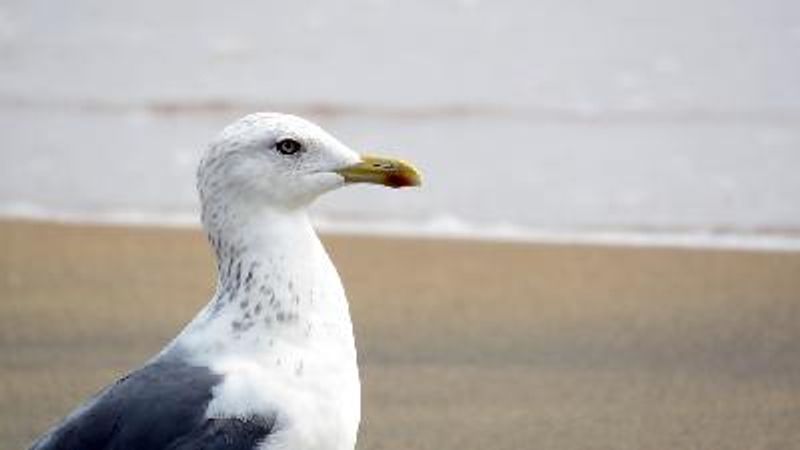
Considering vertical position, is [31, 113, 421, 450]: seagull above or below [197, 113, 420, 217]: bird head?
below

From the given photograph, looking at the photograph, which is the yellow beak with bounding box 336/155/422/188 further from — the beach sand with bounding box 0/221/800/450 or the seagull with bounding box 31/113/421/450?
the beach sand with bounding box 0/221/800/450

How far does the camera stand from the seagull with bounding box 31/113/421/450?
13.6 feet

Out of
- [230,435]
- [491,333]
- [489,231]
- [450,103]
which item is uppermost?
[450,103]

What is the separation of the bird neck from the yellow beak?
0.12 metres

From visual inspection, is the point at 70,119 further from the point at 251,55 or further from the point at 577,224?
the point at 577,224

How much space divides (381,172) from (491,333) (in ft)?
7.33

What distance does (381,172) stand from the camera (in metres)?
4.47

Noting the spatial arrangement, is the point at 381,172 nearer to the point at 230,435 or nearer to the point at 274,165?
the point at 274,165

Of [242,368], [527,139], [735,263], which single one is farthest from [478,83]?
[242,368]

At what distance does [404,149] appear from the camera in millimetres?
9352

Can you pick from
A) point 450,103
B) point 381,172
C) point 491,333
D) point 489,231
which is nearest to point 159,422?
point 381,172

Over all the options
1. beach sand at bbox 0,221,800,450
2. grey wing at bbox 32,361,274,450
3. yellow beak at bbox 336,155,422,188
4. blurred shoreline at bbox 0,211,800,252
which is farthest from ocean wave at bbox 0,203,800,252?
grey wing at bbox 32,361,274,450

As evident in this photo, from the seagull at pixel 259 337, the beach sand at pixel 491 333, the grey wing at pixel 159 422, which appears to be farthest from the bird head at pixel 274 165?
the beach sand at pixel 491 333

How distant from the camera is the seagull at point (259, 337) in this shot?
4.15m
